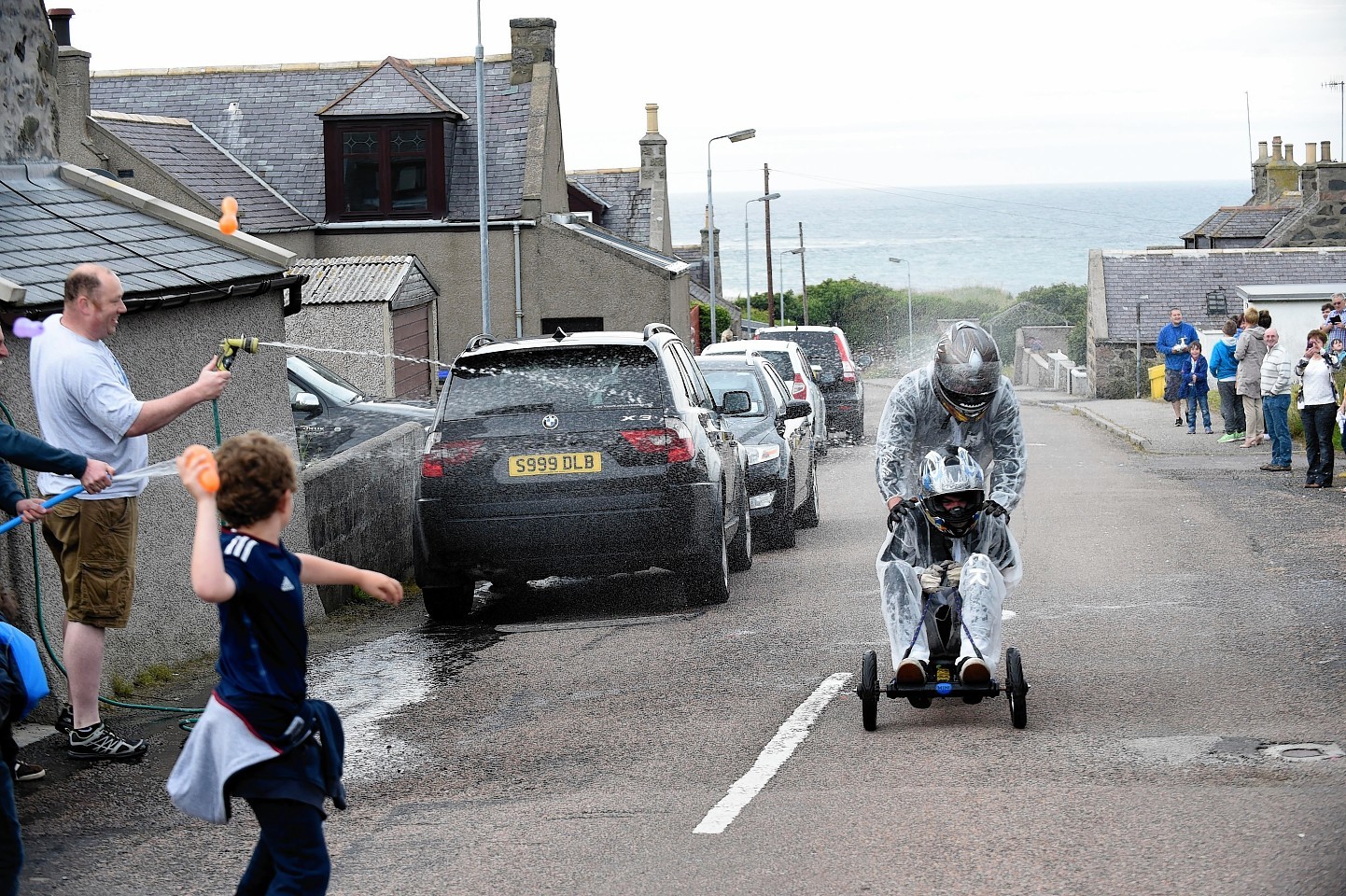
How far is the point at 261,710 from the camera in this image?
4027mm

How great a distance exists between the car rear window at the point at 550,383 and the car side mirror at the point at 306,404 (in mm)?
8043

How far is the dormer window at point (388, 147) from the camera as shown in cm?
3375

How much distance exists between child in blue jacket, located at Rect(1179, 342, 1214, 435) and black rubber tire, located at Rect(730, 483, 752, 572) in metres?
15.2

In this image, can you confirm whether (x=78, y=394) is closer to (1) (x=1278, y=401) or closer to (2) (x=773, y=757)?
(2) (x=773, y=757)

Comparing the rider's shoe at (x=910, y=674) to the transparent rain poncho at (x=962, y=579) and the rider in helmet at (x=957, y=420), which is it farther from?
the rider in helmet at (x=957, y=420)

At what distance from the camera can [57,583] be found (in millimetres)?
7742

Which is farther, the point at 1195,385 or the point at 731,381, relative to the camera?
the point at 1195,385

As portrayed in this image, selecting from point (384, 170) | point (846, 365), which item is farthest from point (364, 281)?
point (846, 365)

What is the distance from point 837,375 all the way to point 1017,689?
23361 mm

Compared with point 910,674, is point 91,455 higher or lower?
higher

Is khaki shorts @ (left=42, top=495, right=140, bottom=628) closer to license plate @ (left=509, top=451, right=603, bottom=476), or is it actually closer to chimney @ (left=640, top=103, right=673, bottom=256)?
license plate @ (left=509, top=451, right=603, bottom=476)

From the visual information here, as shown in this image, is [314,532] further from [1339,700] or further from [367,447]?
[1339,700]

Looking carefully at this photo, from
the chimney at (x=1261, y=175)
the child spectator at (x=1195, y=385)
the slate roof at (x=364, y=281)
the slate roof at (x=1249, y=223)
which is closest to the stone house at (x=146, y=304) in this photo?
the slate roof at (x=364, y=281)

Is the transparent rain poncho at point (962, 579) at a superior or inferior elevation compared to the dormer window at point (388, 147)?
inferior
